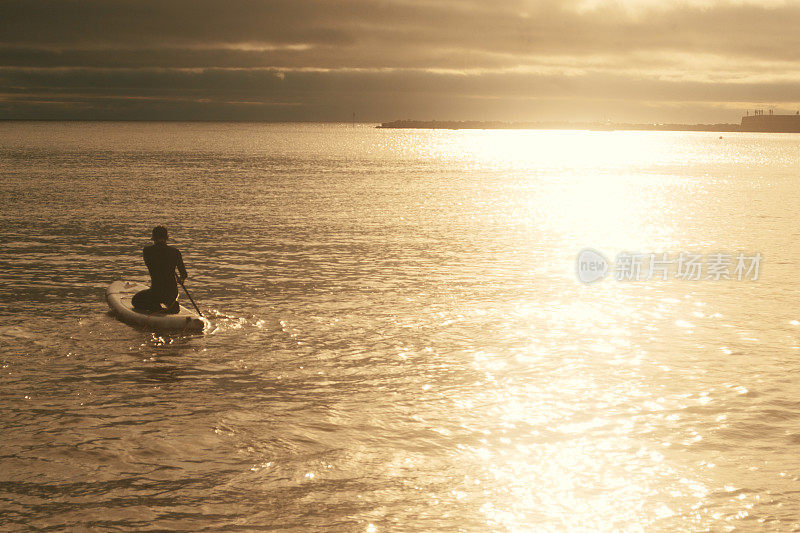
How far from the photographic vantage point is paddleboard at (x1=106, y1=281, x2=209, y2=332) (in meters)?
16.4

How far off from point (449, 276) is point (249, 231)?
532 inches

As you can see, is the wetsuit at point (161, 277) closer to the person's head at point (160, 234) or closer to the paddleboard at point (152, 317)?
the person's head at point (160, 234)

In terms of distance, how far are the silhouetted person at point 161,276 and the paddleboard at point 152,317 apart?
0.21 m

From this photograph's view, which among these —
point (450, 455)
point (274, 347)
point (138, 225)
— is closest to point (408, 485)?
point (450, 455)

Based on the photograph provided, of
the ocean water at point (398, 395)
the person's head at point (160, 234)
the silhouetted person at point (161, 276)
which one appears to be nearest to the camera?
the ocean water at point (398, 395)

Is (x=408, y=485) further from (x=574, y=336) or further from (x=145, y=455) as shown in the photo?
(x=574, y=336)

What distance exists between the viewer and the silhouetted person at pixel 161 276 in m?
16.5

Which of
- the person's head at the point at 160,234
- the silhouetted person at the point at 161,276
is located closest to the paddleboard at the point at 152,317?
the silhouetted person at the point at 161,276

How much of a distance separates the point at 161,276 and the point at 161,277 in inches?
1.1

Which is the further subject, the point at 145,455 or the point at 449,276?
the point at 449,276

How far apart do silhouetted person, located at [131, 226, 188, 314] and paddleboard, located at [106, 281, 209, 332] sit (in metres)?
0.21

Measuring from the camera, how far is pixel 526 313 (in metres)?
19.2

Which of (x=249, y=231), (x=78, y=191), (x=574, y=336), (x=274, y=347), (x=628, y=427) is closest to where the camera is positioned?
(x=628, y=427)

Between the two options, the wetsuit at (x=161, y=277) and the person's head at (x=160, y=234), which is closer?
the person's head at (x=160, y=234)
